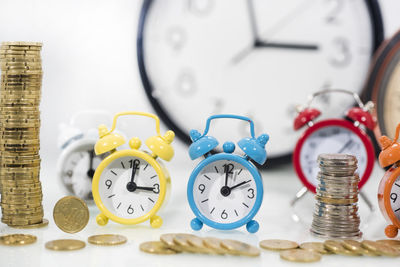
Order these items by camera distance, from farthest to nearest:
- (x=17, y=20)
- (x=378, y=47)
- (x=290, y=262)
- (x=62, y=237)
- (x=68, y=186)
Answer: (x=17, y=20) → (x=378, y=47) → (x=68, y=186) → (x=62, y=237) → (x=290, y=262)

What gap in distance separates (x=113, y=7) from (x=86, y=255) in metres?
1.34

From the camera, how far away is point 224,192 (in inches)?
63.5

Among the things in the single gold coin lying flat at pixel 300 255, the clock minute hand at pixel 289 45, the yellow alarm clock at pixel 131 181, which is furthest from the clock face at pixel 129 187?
the clock minute hand at pixel 289 45

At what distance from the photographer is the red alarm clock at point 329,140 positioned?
72.9 inches

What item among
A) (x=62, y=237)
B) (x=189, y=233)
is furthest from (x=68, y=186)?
(x=189, y=233)

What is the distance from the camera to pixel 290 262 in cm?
136

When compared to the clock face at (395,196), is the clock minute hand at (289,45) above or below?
above

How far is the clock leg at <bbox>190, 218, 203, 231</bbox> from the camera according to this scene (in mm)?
1608

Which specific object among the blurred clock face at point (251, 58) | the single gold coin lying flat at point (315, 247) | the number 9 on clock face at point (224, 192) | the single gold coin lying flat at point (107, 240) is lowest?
the single gold coin lying flat at point (315, 247)

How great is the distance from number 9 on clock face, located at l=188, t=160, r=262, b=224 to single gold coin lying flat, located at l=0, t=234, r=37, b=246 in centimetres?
44

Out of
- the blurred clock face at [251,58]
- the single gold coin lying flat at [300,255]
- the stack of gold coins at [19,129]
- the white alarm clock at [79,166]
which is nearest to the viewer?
the single gold coin lying flat at [300,255]

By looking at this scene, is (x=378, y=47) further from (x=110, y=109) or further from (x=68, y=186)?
(x=68, y=186)

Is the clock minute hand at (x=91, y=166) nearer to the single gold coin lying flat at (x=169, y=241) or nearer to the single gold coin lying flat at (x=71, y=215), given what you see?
the single gold coin lying flat at (x=71, y=215)

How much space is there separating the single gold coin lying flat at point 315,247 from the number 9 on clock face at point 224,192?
0.19m
